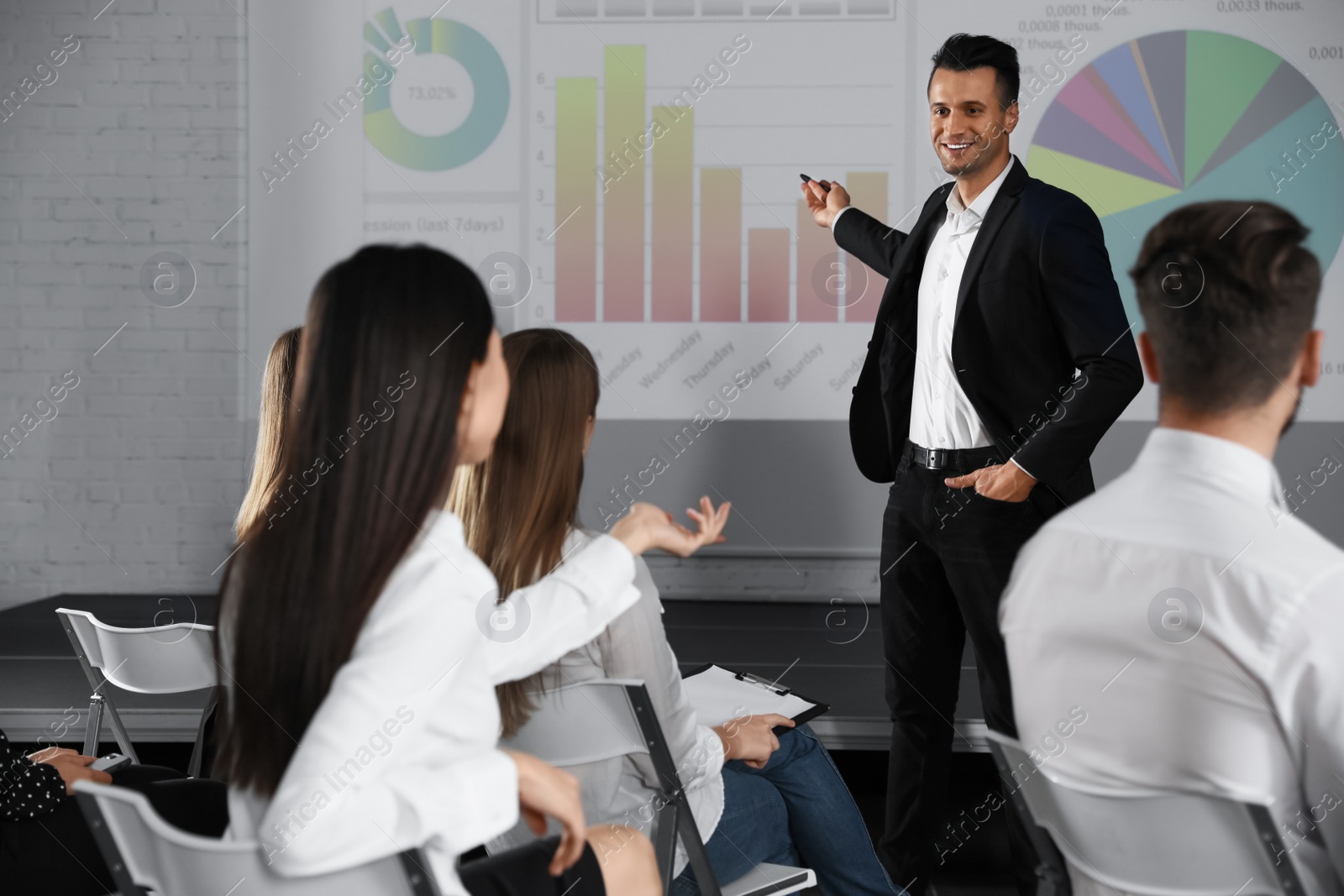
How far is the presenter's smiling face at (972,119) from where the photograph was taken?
1.94 m

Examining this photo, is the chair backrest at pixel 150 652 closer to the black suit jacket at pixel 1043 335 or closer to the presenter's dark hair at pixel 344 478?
the presenter's dark hair at pixel 344 478

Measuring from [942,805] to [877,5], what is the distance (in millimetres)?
2679

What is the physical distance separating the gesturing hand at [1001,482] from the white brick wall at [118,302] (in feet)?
9.66

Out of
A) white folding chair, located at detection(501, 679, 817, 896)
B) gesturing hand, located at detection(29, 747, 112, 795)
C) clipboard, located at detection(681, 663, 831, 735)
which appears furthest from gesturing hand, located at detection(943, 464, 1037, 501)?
gesturing hand, located at detection(29, 747, 112, 795)

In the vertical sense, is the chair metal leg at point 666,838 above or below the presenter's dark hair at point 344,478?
below

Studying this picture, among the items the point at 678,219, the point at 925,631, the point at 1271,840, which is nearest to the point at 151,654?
the point at 925,631

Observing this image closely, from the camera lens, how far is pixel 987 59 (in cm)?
194

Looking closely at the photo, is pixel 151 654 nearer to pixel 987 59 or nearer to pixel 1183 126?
pixel 987 59

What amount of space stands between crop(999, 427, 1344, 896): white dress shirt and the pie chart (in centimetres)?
281

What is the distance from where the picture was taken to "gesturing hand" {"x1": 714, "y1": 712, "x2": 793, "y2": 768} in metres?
1.53

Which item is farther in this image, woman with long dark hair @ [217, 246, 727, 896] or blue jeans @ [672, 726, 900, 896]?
blue jeans @ [672, 726, 900, 896]

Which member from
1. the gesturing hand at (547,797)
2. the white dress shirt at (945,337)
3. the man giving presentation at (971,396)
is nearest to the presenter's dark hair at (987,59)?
the man giving presentation at (971,396)

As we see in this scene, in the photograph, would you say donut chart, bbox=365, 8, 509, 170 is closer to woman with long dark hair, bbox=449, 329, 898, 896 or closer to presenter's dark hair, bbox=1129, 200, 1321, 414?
woman with long dark hair, bbox=449, 329, 898, 896

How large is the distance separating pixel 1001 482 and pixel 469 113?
2.58 metres
